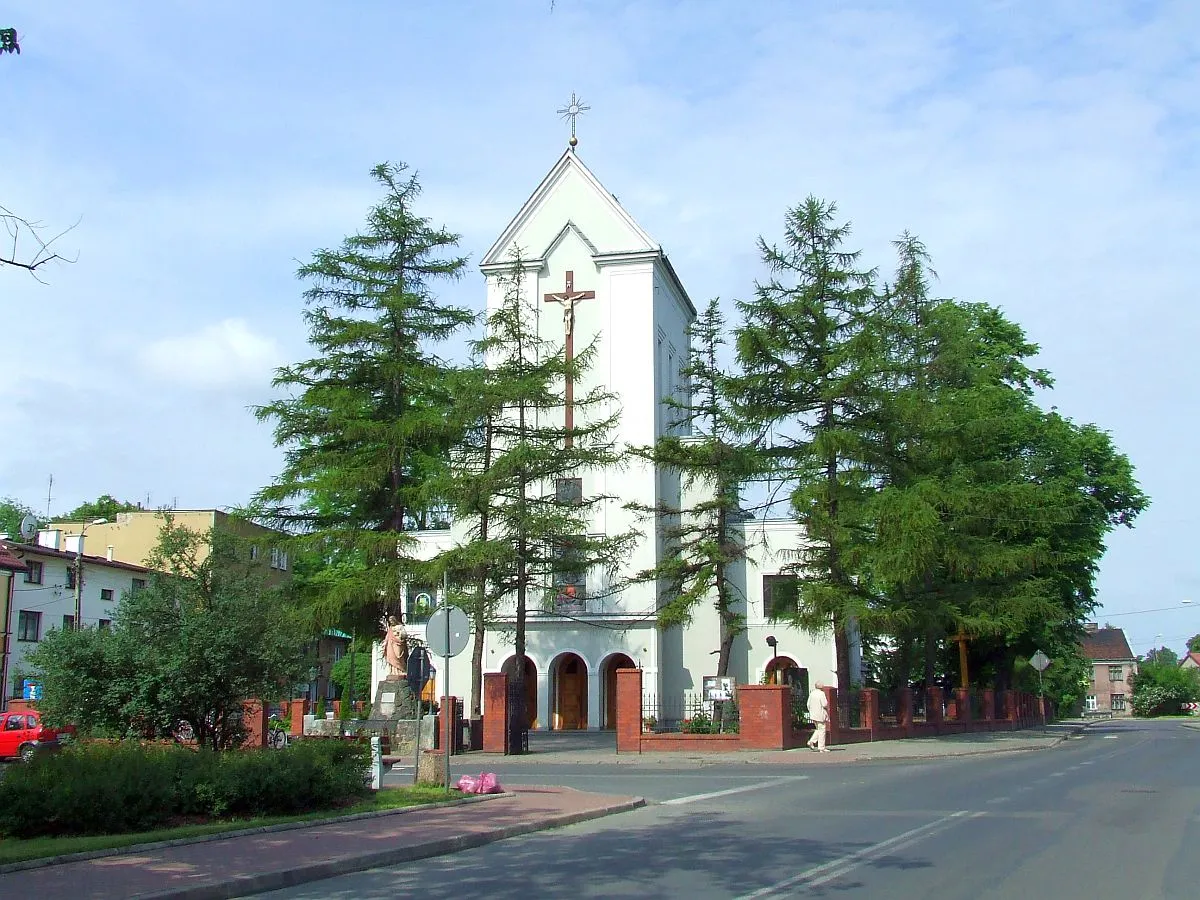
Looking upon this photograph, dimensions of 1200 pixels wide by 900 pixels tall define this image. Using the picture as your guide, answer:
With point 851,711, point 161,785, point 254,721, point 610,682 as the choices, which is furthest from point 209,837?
point 610,682

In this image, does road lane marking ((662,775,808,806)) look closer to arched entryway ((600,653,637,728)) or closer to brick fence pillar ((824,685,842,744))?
brick fence pillar ((824,685,842,744))

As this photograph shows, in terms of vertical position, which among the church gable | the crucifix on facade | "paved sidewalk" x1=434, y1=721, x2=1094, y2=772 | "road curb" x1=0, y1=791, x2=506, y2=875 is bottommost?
"paved sidewalk" x1=434, y1=721, x2=1094, y2=772

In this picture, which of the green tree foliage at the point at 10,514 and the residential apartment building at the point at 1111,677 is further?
the residential apartment building at the point at 1111,677

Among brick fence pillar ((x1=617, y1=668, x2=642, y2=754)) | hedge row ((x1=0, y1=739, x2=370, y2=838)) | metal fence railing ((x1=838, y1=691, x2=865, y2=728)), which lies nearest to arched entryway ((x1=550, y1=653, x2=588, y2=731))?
metal fence railing ((x1=838, y1=691, x2=865, y2=728))

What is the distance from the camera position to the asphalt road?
9281 mm

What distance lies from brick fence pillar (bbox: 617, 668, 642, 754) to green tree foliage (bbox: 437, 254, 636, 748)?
2.69 meters

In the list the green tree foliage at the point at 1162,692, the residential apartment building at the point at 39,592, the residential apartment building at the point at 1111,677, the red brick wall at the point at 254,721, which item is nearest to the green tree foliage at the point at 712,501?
the red brick wall at the point at 254,721

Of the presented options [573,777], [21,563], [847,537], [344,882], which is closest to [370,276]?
[847,537]

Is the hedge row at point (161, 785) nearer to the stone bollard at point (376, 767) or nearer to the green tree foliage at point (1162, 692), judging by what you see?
the stone bollard at point (376, 767)

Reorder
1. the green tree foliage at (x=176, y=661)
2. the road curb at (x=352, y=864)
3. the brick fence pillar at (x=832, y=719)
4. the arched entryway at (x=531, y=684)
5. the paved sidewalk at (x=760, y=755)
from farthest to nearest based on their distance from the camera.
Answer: the arched entryway at (x=531, y=684) → the brick fence pillar at (x=832, y=719) → the paved sidewalk at (x=760, y=755) → the green tree foliage at (x=176, y=661) → the road curb at (x=352, y=864)

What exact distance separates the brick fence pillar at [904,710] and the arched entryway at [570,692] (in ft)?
42.5

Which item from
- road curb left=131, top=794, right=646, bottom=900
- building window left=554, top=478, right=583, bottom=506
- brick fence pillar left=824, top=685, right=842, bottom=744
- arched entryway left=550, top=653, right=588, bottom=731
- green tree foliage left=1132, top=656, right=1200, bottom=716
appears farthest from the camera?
green tree foliage left=1132, top=656, right=1200, bottom=716

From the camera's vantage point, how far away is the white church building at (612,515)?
139ft

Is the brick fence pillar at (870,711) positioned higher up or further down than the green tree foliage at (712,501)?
further down
